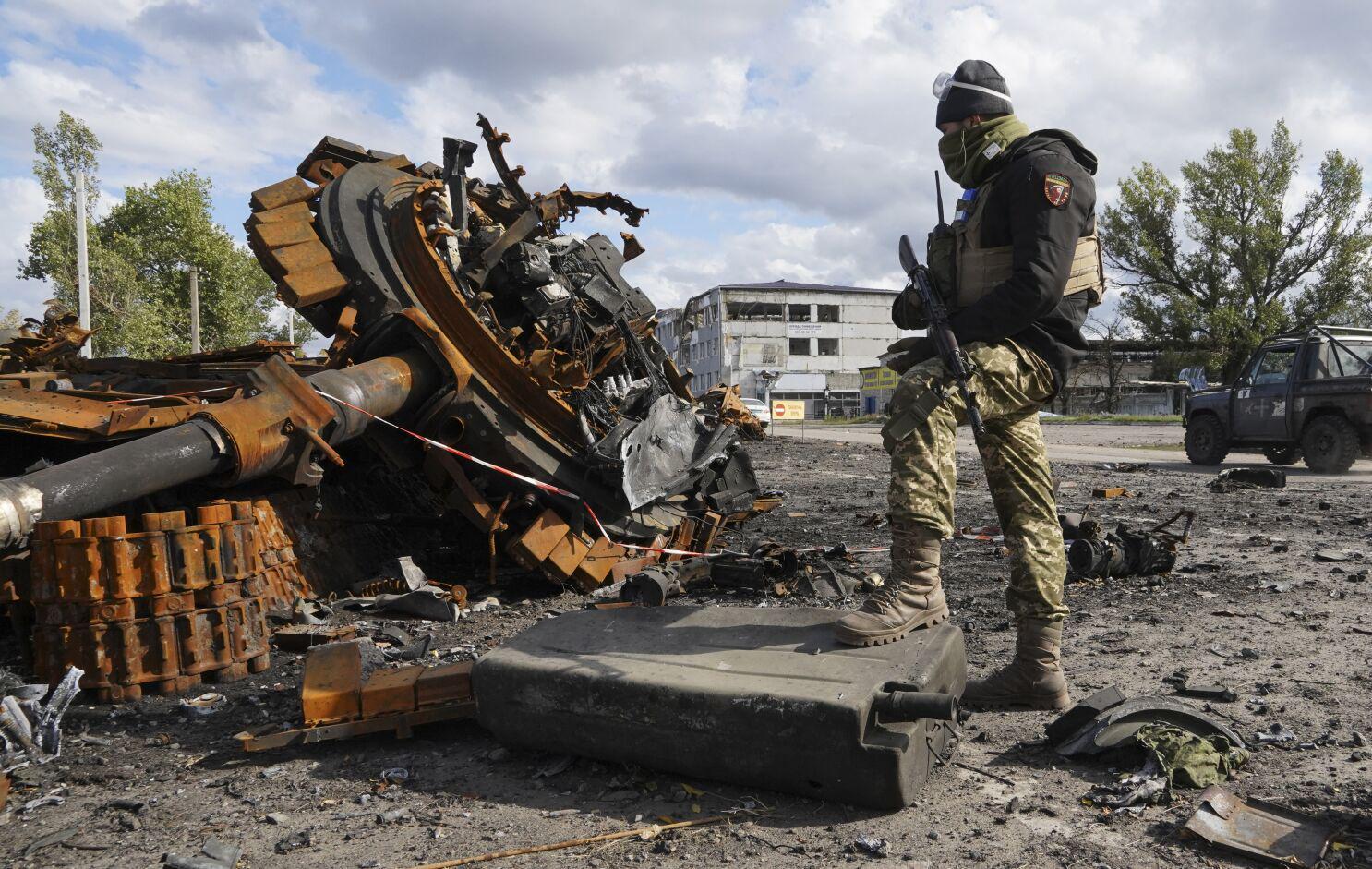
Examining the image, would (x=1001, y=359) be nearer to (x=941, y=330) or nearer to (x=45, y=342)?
(x=941, y=330)

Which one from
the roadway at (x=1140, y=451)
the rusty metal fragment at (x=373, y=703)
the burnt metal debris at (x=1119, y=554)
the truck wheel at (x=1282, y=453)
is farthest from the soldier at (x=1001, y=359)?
the truck wheel at (x=1282, y=453)

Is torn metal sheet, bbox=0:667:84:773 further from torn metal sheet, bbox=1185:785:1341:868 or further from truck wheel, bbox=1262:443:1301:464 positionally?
truck wheel, bbox=1262:443:1301:464

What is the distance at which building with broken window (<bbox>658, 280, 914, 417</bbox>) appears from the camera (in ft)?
231

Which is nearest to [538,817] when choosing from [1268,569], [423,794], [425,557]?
[423,794]

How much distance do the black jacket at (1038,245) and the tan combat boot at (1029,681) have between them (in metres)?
0.93

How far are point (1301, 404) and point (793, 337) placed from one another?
199 feet

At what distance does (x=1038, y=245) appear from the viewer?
319 cm

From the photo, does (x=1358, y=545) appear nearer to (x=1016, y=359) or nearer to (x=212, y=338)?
(x=1016, y=359)

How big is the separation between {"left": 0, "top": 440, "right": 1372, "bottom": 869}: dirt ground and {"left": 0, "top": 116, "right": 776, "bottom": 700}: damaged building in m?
0.60

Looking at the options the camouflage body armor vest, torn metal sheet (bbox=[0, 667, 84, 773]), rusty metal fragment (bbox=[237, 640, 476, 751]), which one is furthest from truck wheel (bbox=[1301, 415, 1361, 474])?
torn metal sheet (bbox=[0, 667, 84, 773])

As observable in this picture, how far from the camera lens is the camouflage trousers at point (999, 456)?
3.18m

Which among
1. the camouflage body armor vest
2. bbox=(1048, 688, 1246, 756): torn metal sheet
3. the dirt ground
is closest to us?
the dirt ground

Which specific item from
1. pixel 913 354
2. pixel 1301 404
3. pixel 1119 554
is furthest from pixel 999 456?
pixel 1301 404

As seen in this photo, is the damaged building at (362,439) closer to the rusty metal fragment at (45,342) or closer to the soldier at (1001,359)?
the rusty metal fragment at (45,342)
